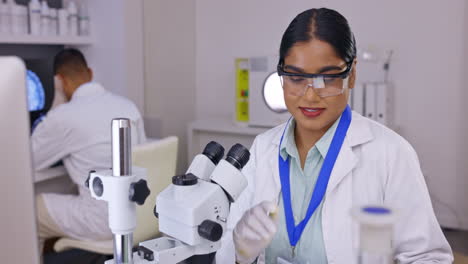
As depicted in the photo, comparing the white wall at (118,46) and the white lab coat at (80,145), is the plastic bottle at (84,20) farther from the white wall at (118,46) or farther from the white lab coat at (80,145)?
the white lab coat at (80,145)

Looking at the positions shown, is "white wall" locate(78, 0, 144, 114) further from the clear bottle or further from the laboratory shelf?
the clear bottle

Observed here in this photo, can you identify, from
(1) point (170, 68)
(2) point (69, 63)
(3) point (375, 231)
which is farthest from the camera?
(1) point (170, 68)

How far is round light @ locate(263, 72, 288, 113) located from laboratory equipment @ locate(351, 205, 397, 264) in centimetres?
274

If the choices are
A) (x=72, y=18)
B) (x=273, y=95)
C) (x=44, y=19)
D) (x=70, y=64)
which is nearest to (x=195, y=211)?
(x=70, y=64)

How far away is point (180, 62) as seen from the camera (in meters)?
4.02

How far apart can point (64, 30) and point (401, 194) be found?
272 centimetres

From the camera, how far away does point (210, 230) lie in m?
0.83

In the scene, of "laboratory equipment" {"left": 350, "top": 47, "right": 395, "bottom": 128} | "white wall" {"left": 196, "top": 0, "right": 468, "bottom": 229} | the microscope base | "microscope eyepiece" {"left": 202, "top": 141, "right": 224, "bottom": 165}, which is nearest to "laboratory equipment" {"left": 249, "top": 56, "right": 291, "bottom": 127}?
"laboratory equipment" {"left": 350, "top": 47, "right": 395, "bottom": 128}

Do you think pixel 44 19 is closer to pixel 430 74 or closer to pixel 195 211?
pixel 430 74

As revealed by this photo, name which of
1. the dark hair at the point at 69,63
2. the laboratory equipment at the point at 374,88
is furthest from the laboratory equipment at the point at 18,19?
the laboratory equipment at the point at 374,88

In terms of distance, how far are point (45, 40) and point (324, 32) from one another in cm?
240

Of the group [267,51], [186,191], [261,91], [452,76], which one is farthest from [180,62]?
[186,191]

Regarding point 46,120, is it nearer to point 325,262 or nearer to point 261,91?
point 261,91

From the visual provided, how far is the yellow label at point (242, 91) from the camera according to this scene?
3.41 metres
